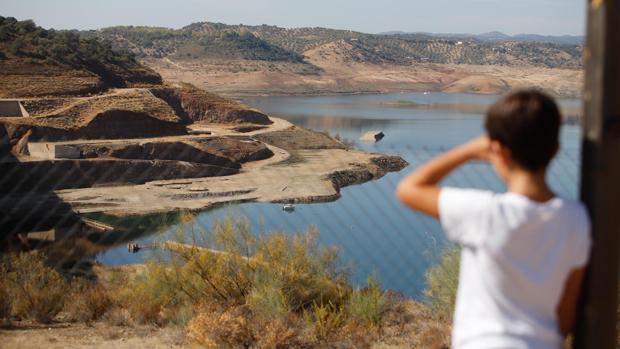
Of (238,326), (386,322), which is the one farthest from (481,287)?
(386,322)

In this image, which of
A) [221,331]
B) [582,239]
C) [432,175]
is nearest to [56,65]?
[221,331]

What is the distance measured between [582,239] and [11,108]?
42707 mm

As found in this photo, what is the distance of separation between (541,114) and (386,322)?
4.20m

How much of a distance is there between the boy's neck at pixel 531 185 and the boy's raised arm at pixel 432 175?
3.8 inches

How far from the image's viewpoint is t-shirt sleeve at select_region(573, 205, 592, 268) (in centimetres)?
159

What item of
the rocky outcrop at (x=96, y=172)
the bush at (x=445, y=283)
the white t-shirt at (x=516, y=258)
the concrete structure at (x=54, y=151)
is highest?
the white t-shirt at (x=516, y=258)

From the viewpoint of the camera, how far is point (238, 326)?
466 centimetres

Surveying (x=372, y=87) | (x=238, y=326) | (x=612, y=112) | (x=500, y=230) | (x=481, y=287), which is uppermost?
(x=612, y=112)

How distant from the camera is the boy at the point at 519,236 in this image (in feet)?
5.17

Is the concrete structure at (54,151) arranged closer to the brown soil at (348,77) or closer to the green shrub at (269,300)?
the green shrub at (269,300)

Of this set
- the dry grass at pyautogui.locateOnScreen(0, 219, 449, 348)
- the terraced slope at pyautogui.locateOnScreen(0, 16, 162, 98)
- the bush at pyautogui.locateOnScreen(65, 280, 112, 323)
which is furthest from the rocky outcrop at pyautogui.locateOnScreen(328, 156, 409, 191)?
the bush at pyautogui.locateOnScreen(65, 280, 112, 323)

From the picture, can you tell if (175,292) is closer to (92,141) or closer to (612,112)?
(612,112)

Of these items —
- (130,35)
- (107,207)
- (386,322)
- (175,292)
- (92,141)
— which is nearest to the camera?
(386,322)

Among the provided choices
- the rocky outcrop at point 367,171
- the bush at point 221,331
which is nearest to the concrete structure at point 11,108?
the rocky outcrop at point 367,171
